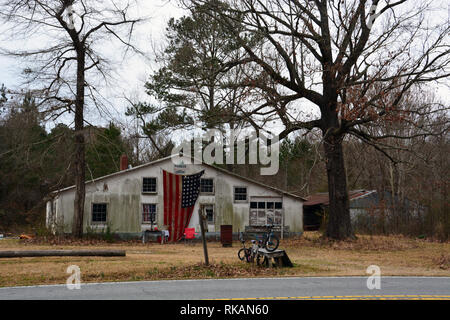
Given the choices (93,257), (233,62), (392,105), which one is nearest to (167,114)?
(233,62)

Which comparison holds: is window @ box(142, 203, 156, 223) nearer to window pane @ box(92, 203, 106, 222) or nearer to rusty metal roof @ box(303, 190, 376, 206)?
window pane @ box(92, 203, 106, 222)

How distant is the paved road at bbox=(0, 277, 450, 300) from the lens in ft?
30.2

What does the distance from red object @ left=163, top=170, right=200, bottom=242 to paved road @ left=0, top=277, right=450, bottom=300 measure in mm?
18963

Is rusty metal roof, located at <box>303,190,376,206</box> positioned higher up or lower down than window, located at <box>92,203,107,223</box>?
higher up

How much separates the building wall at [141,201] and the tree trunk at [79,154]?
3.59 feet

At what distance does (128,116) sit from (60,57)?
15016mm

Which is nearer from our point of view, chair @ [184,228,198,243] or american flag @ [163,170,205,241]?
chair @ [184,228,198,243]

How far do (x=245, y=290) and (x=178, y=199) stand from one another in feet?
69.5

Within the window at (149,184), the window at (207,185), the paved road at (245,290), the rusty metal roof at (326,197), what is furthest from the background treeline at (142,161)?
the paved road at (245,290)

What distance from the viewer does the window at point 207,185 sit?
31641 millimetres

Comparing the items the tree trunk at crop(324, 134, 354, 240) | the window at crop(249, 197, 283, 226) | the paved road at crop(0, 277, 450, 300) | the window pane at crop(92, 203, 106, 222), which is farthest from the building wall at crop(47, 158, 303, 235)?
the paved road at crop(0, 277, 450, 300)

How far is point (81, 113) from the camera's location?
27.0 m
